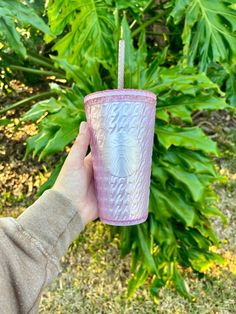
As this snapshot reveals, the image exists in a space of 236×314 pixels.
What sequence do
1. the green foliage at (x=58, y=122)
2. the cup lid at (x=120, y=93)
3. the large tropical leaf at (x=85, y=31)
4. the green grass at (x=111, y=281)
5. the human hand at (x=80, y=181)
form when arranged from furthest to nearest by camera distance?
the green grass at (x=111, y=281) < the large tropical leaf at (x=85, y=31) < the green foliage at (x=58, y=122) < the human hand at (x=80, y=181) < the cup lid at (x=120, y=93)

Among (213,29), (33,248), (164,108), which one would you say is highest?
(213,29)

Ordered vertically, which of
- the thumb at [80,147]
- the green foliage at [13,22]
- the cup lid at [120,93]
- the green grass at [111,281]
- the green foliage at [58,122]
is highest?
the green foliage at [13,22]

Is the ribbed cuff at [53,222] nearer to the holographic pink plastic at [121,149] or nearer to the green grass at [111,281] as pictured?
the holographic pink plastic at [121,149]

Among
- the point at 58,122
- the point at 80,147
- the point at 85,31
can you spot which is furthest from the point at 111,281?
the point at 80,147

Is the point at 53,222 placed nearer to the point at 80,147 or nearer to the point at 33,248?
the point at 33,248

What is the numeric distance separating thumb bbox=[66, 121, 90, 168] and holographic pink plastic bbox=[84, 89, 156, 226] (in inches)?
1.2

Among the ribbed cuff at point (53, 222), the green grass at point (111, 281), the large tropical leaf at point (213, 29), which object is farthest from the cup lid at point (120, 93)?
the green grass at point (111, 281)

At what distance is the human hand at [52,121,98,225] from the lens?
1.19m

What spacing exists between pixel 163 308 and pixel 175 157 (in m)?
0.74

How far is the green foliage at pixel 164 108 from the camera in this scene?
77.5 inches

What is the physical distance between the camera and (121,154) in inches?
44.0

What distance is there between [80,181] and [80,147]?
0.29 feet

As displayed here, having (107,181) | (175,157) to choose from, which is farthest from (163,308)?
(107,181)

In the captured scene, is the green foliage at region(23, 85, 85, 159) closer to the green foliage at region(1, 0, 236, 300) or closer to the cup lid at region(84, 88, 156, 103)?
the green foliage at region(1, 0, 236, 300)
